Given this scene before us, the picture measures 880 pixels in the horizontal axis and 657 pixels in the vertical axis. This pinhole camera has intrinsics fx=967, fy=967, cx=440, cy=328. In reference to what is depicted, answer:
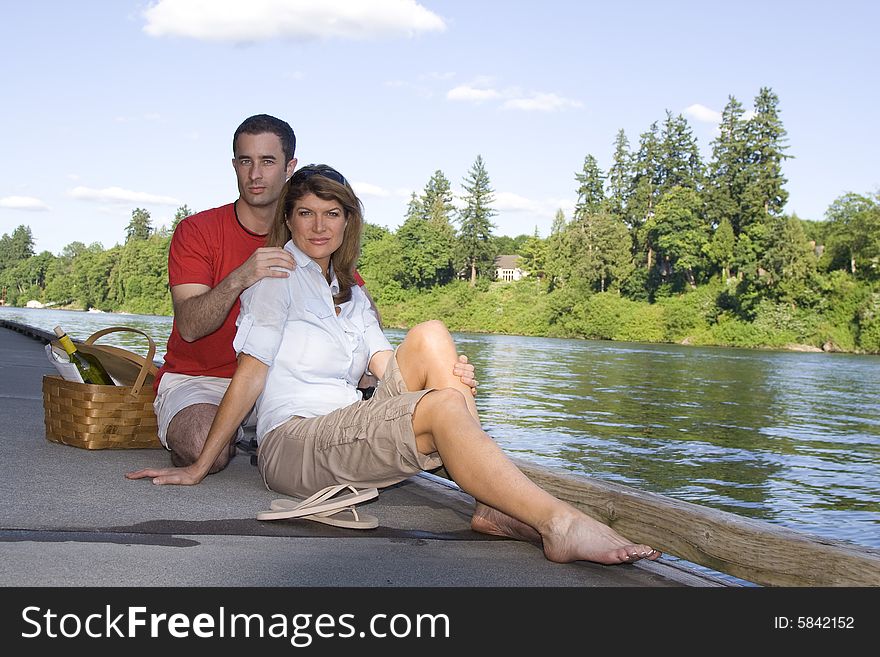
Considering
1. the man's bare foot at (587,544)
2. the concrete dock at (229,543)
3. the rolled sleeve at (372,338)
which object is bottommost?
the concrete dock at (229,543)

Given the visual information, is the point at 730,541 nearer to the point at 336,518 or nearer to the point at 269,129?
the point at 336,518

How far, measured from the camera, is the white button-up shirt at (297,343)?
12.7 ft

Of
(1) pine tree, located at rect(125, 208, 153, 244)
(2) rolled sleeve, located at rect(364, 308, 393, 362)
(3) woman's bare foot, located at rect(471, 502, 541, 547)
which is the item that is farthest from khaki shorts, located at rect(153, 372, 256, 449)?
(1) pine tree, located at rect(125, 208, 153, 244)

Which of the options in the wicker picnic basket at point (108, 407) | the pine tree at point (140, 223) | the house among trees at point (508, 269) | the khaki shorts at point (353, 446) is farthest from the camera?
the pine tree at point (140, 223)

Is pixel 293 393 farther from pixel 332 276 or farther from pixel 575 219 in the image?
pixel 575 219

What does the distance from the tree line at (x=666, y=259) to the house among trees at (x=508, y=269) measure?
8.06 metres

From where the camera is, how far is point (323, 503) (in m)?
3.66

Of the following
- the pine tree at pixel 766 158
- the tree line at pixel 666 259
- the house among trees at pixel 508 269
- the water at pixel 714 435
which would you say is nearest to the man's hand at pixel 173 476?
the water at pixel 714 435

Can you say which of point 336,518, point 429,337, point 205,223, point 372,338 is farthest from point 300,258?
point 336,518

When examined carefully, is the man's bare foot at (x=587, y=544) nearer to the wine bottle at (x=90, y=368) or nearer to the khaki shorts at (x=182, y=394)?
the khaki shorts at (x=182, y=394)

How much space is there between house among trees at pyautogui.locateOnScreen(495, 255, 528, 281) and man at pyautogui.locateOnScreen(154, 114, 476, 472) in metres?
86.9

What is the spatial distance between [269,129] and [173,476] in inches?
70.3

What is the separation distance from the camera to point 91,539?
3283 millimetres
